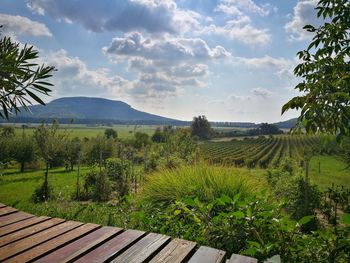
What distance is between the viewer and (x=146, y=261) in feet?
6.91

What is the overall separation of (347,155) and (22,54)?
8.34 m

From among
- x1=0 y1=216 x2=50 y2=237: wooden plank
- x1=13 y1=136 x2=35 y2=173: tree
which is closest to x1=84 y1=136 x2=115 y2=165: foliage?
x1=13 y1=136 x2=35 y2=173: tree

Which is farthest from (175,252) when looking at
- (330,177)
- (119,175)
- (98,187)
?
(330,177)

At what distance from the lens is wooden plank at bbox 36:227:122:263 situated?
2143 millimetres

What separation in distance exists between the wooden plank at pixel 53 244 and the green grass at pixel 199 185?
2399mm

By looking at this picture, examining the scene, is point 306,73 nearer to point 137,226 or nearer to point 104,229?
point 104,229

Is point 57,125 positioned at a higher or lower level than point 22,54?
lower

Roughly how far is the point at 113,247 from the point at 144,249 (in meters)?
0.23

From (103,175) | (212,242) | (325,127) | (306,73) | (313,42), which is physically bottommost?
(103,175)

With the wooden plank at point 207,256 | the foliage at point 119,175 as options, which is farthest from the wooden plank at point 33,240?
the foliage at point 119,175

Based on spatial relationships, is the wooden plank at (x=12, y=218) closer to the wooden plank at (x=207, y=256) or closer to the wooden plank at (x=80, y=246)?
the wooden plank at (x=80, y=246)

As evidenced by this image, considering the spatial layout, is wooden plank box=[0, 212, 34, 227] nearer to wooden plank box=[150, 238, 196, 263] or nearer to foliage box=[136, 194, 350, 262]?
foliage box=[136, 194, 350, 262]

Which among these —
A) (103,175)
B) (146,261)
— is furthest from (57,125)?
(146,261)

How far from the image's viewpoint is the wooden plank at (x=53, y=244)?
86.0 inches
